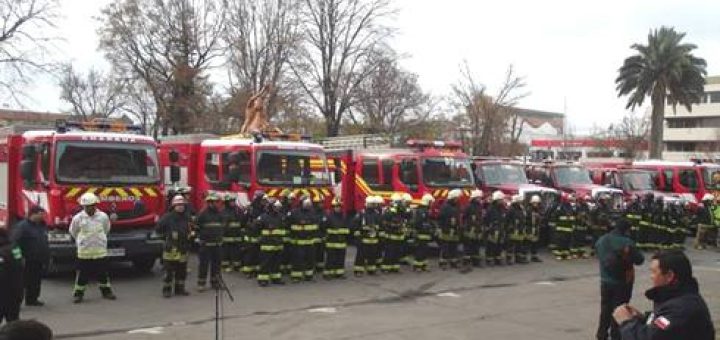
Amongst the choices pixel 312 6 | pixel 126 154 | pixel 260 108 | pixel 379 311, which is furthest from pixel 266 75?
pixel 379 311

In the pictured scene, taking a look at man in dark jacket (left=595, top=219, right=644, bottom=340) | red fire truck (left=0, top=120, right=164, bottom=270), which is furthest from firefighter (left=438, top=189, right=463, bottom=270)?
man in dark jacket (left=595, top=219, right=644, bottom=340)

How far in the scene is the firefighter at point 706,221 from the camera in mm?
20734

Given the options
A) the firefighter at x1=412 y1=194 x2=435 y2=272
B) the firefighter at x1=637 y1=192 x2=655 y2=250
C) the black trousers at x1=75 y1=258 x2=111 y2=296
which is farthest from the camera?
the firefighter at x1=637 y1=192 x2=655 y2=250

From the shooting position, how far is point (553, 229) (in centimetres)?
1822

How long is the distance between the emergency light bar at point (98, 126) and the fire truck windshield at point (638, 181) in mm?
16103

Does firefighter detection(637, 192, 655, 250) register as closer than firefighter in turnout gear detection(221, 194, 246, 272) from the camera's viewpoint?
No

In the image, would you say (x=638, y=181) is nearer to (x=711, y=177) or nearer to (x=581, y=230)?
(x=711, y=177)

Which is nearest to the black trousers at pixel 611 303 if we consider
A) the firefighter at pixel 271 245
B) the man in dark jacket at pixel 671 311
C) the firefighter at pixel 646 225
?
the man in dark jacket at pixel 671 311

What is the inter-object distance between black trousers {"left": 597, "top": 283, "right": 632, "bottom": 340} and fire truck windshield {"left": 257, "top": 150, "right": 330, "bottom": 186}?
857 cm

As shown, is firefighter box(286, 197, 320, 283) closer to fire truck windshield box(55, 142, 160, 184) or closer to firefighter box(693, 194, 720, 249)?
fire truck windshield box(55, 142, 160, 184)

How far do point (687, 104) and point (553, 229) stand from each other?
36.6 metres

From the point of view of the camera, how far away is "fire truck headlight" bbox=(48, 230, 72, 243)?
12.5 m

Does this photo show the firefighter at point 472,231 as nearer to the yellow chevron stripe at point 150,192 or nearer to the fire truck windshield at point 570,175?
the yellow chevron stripe at point 150,192

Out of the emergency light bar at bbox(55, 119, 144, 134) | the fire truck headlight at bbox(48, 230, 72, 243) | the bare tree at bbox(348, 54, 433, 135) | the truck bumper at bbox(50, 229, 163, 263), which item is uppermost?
the bare tree at bbox(348, 54, 433, 135)
